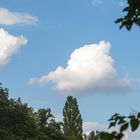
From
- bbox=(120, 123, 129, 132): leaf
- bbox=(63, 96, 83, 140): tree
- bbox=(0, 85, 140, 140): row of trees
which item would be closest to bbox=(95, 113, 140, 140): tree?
bbox=(120, 123, 129, 132): leaf

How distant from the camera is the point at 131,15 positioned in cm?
519

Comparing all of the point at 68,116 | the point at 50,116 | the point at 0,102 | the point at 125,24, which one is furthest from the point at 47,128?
the point at 125,24

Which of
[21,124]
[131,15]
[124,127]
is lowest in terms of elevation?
[124,127]

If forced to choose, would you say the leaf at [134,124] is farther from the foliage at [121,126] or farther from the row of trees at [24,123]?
the row of trees at [24,123]

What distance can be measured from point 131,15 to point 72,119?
325 ft

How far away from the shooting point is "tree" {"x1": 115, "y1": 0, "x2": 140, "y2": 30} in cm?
505

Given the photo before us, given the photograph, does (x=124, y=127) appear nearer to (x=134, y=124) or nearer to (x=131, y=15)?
(x=134, y=124)

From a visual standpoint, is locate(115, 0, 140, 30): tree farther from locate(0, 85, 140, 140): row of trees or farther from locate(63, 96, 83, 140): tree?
locate(63, 96, 83, 140): tree

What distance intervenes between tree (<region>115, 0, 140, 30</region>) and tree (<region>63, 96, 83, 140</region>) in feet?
308

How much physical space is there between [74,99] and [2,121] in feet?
97.7

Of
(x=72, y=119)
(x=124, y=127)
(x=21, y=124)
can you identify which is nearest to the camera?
(x=124, y=127)

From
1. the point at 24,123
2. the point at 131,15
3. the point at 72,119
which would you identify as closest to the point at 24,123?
the point at 24,123

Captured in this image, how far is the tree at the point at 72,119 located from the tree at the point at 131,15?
9402 centimetres

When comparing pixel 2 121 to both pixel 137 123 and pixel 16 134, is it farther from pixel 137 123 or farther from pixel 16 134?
pixel 137 123
